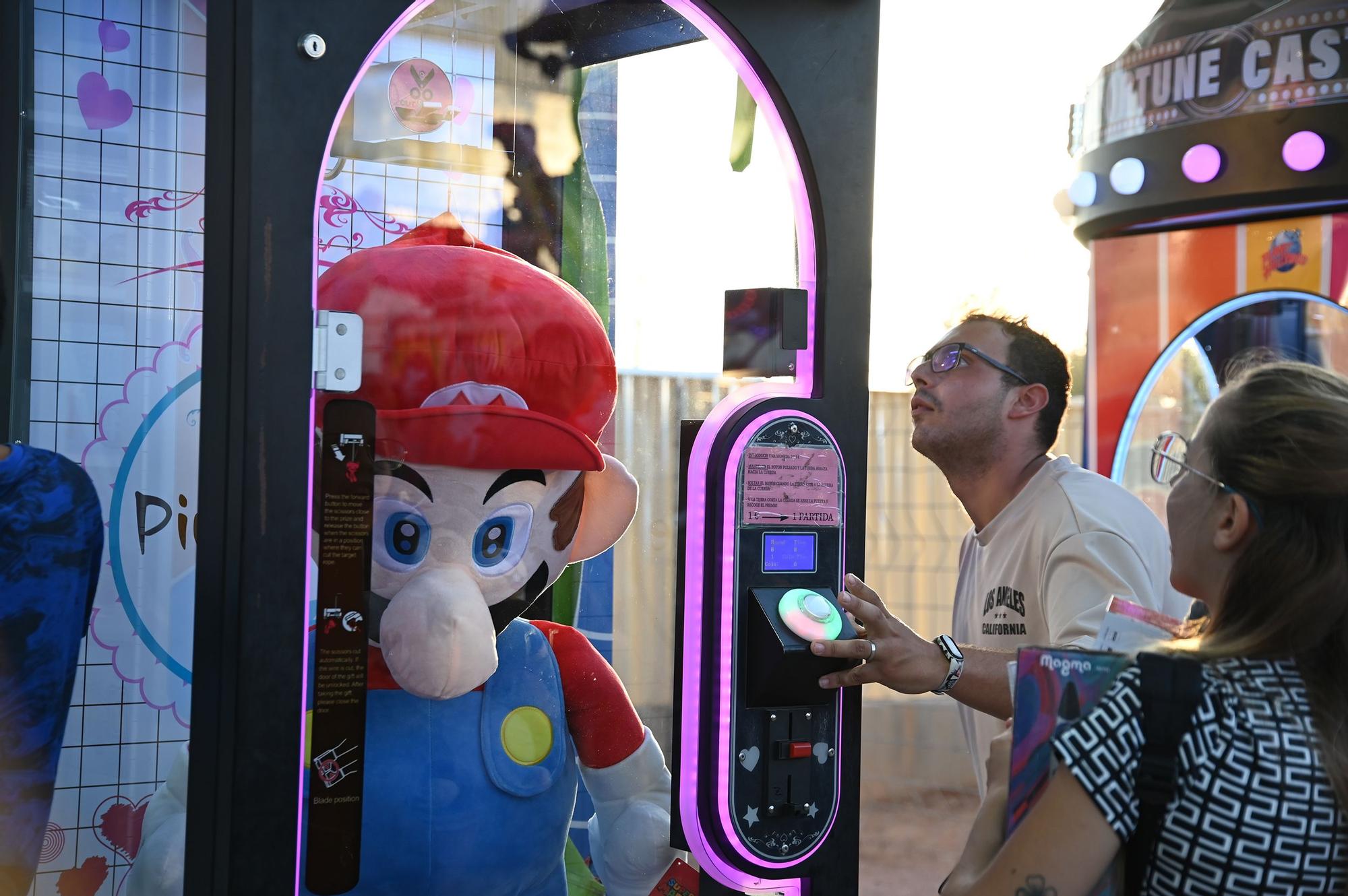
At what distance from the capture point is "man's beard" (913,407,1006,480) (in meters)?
2.26

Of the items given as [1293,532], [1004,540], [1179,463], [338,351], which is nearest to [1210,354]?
[1004,540]

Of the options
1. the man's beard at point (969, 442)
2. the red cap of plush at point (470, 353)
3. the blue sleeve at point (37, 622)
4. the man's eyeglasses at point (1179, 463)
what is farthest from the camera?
the man's beard at point (969, 442)

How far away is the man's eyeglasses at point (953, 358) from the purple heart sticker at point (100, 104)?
4.75 feet

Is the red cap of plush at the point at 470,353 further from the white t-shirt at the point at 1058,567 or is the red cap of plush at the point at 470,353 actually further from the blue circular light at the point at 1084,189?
the blue circular light at the point at 1084,189

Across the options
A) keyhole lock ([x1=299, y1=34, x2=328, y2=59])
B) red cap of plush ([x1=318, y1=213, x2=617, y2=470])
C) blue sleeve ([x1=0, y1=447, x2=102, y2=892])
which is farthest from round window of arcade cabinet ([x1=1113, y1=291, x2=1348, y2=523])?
blue sleeve ([x1=0, y1=447, x2=102, y2=892])

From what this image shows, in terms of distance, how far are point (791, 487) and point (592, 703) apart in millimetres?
432

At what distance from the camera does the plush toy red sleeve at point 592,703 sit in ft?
5.67

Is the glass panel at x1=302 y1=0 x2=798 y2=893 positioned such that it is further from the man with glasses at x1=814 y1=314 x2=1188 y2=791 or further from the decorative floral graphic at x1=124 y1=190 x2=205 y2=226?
the man with glasses at x1=814 y1=314 x2=1188 y2=791

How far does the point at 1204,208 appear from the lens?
3.91 meters

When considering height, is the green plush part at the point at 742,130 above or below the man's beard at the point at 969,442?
above

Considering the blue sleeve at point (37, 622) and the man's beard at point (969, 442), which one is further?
the man's beard at point (969, 442)

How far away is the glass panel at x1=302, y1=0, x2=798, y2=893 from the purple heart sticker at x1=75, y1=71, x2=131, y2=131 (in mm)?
252

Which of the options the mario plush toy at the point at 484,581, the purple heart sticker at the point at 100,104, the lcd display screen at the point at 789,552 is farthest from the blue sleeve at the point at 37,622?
the lcd display screen at the point at 789,552

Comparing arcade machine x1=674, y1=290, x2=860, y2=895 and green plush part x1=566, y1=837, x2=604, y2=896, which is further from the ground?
arcade machine x1=674, y1=290, x2=860, y2=895
